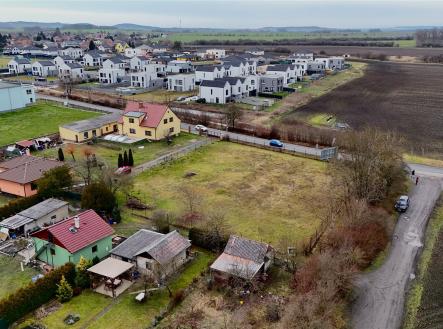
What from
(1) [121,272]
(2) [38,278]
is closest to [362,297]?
(1) [121,272]

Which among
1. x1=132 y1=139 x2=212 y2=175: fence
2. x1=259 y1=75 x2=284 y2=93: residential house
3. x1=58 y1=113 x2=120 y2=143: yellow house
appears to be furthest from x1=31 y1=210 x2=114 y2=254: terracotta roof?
x1=259 y1=75 x2=284 y2=93: residential house

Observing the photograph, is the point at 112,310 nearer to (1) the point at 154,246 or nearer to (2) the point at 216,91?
(1) the point at 154,246

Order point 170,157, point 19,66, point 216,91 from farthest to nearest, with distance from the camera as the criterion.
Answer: point 19,66, point 216,91, point 170,157

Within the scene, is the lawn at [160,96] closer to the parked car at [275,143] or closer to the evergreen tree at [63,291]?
the parked car at [275,143]

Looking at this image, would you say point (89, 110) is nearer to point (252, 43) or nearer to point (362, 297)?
point (362, 297)

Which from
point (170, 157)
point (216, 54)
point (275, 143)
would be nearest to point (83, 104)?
point (170, 157)
